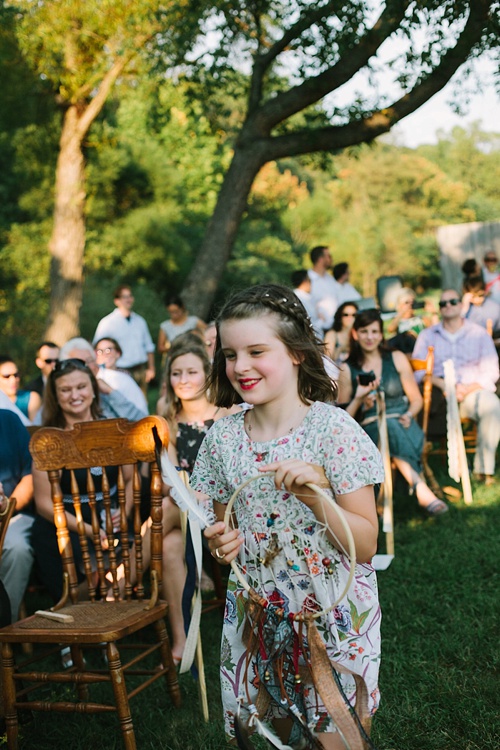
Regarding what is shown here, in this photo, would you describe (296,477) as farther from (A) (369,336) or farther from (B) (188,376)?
(A) (369,336)

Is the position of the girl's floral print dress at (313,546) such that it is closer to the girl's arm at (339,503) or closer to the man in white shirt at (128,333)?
the girl's arm at (339,503)

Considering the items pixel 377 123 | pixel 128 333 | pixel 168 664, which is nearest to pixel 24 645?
pixel 168 664

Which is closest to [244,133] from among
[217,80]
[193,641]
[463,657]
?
[217,80]

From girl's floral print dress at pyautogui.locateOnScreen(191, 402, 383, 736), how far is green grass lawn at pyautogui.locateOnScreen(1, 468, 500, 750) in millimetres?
1001

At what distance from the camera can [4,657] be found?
10.7 ft

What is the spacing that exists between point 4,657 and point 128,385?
3116 millimetres

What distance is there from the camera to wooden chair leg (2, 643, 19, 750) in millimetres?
3230

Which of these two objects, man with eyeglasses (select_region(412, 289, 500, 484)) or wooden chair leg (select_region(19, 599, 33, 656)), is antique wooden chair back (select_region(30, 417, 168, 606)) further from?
man with eyeglasses (select_region(412, 289, 500, 484))

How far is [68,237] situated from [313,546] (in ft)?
33.4

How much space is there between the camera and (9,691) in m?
3.26

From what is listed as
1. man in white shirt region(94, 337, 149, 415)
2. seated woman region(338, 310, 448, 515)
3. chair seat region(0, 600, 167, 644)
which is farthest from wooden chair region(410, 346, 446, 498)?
chair seat region(0, 600, 167, 644)

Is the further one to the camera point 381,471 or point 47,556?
point 47,556

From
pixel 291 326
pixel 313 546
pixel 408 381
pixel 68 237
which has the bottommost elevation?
pixel 408 381

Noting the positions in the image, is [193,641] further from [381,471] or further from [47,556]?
[47,556]
